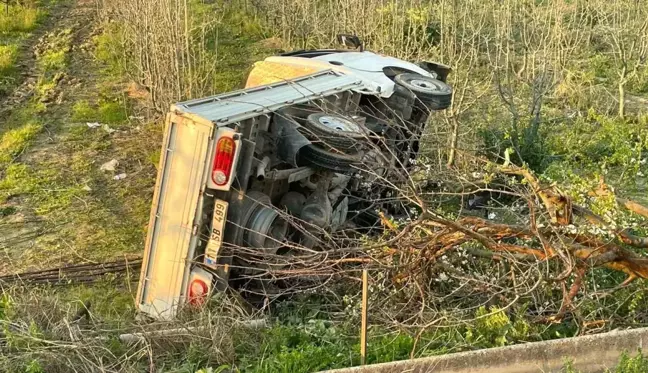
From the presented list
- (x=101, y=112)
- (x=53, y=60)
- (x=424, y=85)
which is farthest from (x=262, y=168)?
(x=53, y=60)

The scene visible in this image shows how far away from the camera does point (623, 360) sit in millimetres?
3559

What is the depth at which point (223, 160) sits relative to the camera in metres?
4.24

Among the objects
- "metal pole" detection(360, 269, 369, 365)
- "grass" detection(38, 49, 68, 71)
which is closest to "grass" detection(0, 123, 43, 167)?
"grass" detection(38, 49, 68, 71)

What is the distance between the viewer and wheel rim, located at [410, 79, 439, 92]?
21.0 feet

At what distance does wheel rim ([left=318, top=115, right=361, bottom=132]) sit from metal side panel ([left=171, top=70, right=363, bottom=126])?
212mm

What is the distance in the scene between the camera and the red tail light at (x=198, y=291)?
4.39m

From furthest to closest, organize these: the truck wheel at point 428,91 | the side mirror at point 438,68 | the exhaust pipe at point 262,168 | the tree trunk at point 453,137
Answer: the side mirror at point 438,68 < the tree trunk at point 453,137 < the truck wheel at point 428,91 < the exhaust pipe at point 262,168

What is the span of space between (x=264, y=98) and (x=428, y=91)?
1989 millimetres

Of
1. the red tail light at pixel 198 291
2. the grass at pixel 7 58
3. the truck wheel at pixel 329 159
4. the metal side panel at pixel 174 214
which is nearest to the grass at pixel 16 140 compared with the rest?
the grass at pixel 7 58

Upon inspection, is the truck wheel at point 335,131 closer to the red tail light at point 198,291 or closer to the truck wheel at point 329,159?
Answer: the truck wheel at point 329,159

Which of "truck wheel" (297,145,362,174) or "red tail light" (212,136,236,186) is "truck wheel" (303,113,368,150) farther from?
"red tail light" (212,136,236,186)

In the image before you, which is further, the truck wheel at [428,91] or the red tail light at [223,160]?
the truck wheel at [428,91]

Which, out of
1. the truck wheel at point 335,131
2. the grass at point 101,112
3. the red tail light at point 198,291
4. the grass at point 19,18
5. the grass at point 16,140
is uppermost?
the truck wheel at point 335,131

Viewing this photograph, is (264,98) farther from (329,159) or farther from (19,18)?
(19,18)
